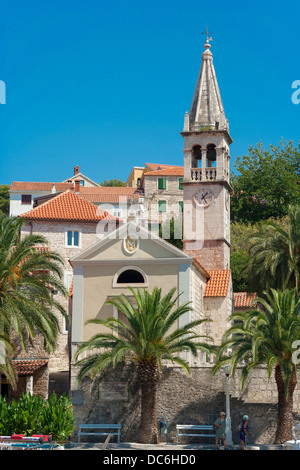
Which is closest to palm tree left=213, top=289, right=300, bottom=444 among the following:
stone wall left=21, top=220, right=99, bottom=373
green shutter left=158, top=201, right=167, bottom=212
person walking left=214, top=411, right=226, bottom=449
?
person walking left=214, top=411, right=226, bottom=449

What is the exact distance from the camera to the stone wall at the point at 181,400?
37.4 meters

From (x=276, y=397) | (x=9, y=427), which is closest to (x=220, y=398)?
(x=276, y=397)

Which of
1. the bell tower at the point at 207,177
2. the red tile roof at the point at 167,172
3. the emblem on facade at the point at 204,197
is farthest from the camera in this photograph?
the red tile roof at the point at 167,172

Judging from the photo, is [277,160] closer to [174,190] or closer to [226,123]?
[174,190]

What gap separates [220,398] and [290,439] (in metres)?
3.90

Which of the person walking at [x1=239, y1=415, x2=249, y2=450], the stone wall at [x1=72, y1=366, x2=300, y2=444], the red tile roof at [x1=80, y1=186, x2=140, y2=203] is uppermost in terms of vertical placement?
the red tile roof at [x1=80, y1=186, x2=140, y2=203]

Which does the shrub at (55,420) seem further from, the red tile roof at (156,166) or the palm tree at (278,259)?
the red tile roof at (156,166)

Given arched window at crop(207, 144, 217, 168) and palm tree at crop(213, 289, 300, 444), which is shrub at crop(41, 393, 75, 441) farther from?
arched window at crop(207, 144, 217, 168)

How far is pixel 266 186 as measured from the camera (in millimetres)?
80250

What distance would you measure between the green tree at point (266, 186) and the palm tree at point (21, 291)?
39054mm

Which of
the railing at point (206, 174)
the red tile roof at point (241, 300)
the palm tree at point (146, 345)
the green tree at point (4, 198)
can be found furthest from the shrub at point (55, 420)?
the green tree at point (4, 198)

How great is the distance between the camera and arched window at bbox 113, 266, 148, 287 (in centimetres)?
4262

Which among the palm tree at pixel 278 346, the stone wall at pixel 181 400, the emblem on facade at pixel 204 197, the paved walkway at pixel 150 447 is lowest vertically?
the paved walkway at pixel 150 447

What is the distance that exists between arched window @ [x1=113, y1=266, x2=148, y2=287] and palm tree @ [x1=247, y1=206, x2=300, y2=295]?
6.07 m
